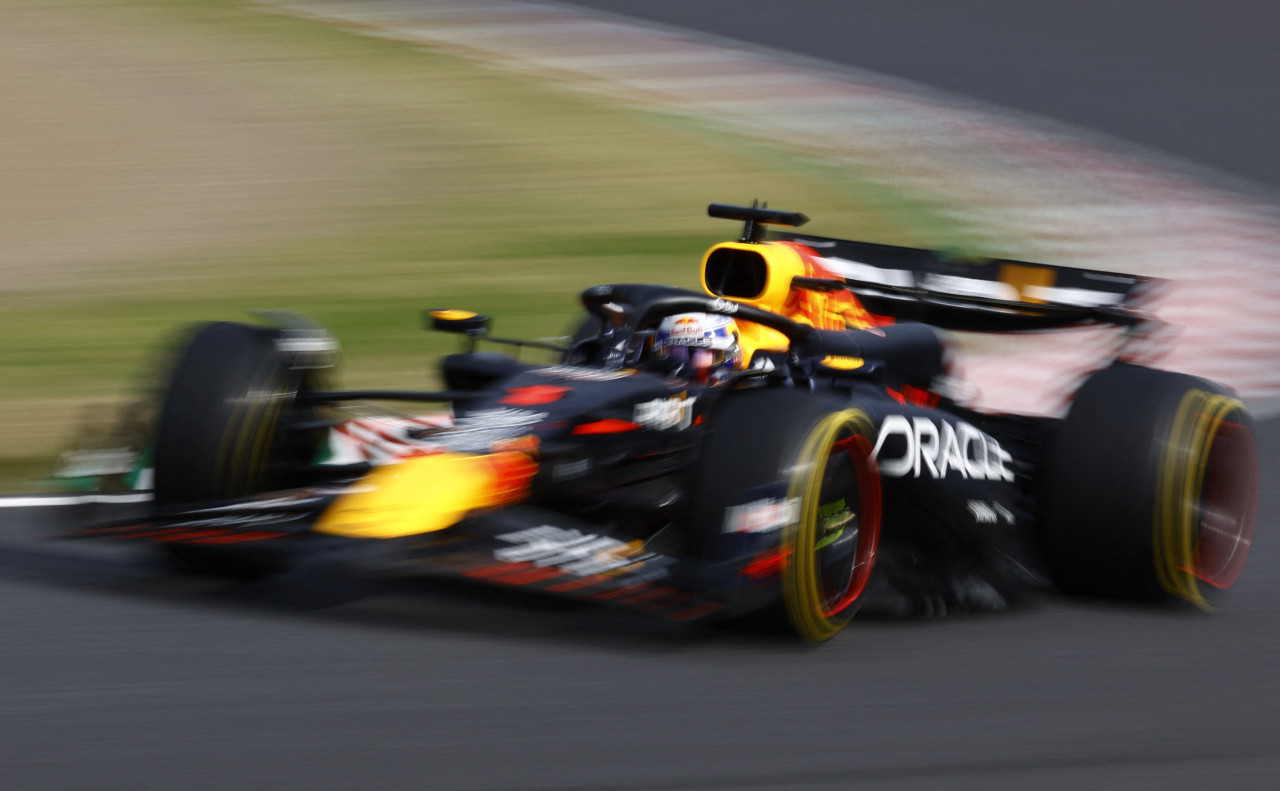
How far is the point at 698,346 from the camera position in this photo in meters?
5.00

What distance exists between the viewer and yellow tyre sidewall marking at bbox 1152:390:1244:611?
507 cm

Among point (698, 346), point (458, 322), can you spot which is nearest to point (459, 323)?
point (458, 322)

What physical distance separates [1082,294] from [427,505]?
2876 millimetres

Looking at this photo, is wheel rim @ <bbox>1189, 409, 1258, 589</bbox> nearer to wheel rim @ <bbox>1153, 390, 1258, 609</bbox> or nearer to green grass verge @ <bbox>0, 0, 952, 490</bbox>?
wheel rim @ <bbox>1153, 390, 1258, 609</bbox>

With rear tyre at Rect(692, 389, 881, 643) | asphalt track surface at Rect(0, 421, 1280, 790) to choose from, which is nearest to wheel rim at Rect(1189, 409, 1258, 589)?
asphalt track surface at Rect(0, 421, 1280, 790)

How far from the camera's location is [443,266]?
422 inches

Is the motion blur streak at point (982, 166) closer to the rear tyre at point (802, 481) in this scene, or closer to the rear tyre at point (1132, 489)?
the rear tyre at point (1132, 489)

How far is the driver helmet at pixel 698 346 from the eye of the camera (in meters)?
5.00

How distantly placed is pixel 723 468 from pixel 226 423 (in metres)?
1.41

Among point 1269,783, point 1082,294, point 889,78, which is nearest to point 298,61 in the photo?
point 889,78

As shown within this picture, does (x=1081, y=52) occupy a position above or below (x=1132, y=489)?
above

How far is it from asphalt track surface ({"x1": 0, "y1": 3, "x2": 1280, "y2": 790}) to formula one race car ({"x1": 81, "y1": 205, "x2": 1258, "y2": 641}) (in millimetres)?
173

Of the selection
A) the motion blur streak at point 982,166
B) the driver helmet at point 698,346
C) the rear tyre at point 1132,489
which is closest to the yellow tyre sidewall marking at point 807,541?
the driver helmet at point 698,346

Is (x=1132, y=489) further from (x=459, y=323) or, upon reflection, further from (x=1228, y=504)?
(x=459, y=323)
